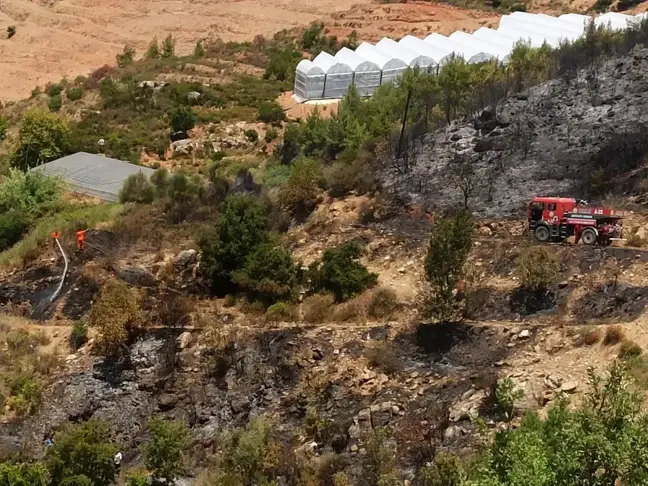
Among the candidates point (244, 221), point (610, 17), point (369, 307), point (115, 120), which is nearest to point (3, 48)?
point (115, 120)

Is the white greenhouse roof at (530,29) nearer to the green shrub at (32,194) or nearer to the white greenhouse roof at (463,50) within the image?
the white greenhouse roof at (463,50)

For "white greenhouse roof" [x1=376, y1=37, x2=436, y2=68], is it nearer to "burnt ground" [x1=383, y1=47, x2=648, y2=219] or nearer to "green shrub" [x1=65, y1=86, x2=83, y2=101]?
"burnt ground" [x1=383, y1=47, x2=648, y2=219]

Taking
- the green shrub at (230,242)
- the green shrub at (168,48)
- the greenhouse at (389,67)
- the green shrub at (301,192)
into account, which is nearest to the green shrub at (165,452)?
the green shrub at (230,242)

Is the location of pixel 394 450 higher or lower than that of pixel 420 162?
lower

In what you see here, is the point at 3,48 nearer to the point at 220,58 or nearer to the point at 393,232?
the point at 220,58

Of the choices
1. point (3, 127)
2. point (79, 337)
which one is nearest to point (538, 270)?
point (79, 337)

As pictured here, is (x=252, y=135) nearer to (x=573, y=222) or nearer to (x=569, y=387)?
(x=573, y=222)
